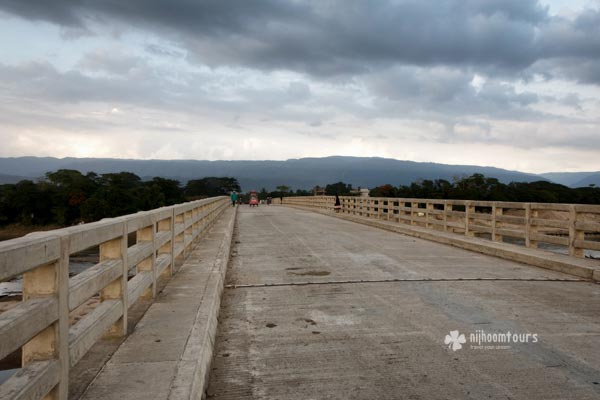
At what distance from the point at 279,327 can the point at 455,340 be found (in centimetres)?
190

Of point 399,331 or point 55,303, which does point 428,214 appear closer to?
point 399,331

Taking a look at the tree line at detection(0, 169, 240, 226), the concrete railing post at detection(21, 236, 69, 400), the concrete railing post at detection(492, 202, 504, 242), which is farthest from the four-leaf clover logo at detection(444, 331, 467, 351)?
the tree line at detection(0, 169, 240, 226)

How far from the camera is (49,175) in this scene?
126 m

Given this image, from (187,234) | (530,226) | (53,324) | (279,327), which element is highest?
(53,324)

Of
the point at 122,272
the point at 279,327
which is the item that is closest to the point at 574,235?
the point at 279,327

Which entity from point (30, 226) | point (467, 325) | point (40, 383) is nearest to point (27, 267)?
point (40, 383)

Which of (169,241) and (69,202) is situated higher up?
(169,241)

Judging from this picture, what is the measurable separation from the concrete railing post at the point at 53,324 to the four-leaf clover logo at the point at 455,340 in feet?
11.4

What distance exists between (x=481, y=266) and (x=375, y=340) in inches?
219

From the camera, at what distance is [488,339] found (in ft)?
16.5

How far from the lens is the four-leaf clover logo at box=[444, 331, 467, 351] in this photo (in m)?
4.82

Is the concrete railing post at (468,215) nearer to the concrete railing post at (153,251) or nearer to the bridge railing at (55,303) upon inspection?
the concrete railing post at (153,251)

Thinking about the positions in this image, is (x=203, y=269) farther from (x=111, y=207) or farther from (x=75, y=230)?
(x=111, y=207)

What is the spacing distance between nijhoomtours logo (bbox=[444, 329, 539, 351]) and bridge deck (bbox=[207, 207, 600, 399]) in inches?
2.8
